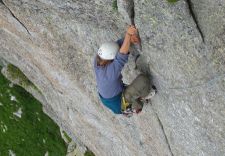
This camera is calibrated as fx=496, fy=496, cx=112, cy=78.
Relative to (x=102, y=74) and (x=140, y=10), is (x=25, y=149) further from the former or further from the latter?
(x=140, y=10)

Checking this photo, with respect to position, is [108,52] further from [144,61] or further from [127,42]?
[144,61]

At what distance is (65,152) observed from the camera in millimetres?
→ 28141

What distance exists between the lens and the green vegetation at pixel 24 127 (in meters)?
28.5

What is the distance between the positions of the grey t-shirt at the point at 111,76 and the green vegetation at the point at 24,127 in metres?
15.7

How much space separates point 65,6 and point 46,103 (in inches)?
539

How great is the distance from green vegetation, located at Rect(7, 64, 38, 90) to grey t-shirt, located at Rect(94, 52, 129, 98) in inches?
565

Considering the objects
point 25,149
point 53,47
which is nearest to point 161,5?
point 53,47

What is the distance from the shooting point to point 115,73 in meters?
12.3

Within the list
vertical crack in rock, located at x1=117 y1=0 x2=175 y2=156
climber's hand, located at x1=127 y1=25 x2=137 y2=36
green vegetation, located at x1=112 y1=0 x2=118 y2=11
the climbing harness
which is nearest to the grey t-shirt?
the climbing harness

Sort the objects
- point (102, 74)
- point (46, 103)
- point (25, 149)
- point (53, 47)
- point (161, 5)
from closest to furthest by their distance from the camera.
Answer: point (161, 5), point (102, 74), point (53, 47), point (46, 103), point (25, 149)

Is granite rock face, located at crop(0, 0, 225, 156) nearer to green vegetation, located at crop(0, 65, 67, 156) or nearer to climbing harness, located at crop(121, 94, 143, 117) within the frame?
climbing harness, located at crop(121, 94, 143, 117)

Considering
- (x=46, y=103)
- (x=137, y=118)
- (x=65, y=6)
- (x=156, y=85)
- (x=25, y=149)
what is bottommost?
(x=25, y=149)

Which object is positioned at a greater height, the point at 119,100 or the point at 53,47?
the point at 119,100

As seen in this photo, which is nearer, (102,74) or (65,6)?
(102,74)
